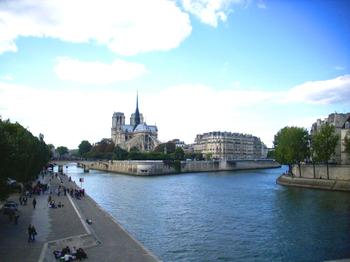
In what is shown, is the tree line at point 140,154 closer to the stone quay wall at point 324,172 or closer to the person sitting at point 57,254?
the stone quay wall at point 324,172

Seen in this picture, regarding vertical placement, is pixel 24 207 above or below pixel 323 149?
below

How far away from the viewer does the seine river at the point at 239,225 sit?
27.4m

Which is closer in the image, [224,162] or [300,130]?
[300,130]

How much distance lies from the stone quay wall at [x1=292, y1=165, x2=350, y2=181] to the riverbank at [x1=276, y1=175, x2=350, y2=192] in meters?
2.00

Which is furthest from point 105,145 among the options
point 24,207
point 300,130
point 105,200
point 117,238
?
point 117,238

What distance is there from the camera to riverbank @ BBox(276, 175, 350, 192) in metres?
61.0

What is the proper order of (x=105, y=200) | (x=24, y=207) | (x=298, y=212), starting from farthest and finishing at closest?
(x=105, y=200) < (x=298, y=212) < (x=24, y=207)

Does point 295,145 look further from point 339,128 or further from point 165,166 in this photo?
point 165,166

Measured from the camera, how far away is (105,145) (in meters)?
199

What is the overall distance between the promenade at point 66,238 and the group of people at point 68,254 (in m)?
0.31

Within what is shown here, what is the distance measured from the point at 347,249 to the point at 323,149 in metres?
42.4

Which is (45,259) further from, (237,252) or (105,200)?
(105,200)

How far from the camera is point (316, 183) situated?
6675cm

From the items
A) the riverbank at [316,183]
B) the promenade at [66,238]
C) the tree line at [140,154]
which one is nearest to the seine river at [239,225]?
the promenade at [66,238]
